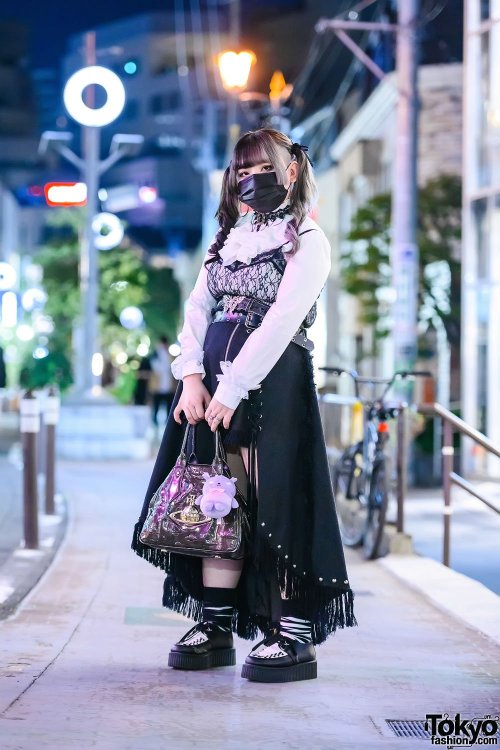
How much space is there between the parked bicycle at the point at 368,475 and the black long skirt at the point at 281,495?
4192mm

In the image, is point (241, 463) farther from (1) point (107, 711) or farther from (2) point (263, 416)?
(1) point (107, 711)

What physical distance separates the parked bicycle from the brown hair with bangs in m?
4.05

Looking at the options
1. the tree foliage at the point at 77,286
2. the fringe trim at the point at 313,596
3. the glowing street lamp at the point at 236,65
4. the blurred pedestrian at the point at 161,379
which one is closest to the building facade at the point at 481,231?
the glowing street lamp at the point at 236,65

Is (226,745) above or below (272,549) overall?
below

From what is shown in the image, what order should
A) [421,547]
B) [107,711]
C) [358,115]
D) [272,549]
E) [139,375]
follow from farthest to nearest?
1. [358,115]
2. [139,375]
3. [421,547]
4. [272,549]
5. [107,711]

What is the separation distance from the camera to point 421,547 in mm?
10508

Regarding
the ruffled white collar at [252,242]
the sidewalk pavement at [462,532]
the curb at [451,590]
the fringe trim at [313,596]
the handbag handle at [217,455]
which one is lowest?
the sidewalk pavement at [462,532]

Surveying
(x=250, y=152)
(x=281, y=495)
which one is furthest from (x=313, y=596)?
(x=250, y=152)

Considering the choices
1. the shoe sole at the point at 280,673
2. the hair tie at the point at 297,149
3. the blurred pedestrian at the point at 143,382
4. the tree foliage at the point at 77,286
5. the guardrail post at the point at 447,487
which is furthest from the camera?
the tree foliage at the point at 77,286

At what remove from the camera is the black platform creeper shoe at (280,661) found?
5.04 metres

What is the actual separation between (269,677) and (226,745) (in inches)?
36.2

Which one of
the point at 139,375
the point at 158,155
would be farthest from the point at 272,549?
the point at 158,155

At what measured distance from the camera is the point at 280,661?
16.6 feet

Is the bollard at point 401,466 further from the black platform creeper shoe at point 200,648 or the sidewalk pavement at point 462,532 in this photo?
the black platform creeper shoe at point 200,648
